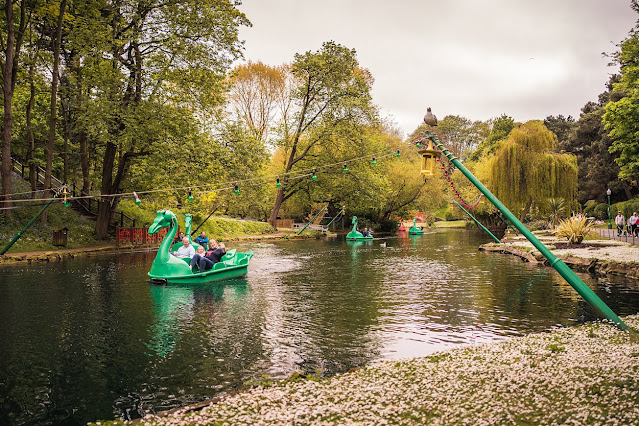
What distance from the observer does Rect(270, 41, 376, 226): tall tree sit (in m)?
43.8

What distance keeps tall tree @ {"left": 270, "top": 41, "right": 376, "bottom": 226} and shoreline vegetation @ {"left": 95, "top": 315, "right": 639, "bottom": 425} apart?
123 feet

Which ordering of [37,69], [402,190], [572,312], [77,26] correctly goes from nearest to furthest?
[572,312], [77,26], [37,69], [402,190]

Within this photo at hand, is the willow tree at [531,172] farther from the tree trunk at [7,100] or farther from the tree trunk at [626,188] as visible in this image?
the tree trunk at [7,100]

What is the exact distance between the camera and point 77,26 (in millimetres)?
27078

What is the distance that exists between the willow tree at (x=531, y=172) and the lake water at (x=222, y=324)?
18.5 metres

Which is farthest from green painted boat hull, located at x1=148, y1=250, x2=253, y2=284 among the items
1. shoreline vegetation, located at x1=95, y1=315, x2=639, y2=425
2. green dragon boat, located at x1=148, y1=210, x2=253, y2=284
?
shoreline vegetation, located at x1=95, y1=315, x2=639, y2=425

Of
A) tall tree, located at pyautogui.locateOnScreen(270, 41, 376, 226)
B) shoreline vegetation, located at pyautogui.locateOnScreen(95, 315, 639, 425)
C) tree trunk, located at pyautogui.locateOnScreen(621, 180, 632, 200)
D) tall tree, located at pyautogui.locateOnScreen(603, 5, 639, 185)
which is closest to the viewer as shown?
shoreline vegetation, located at pyautogui.locateOnScreen(95, 315, 639, 425)

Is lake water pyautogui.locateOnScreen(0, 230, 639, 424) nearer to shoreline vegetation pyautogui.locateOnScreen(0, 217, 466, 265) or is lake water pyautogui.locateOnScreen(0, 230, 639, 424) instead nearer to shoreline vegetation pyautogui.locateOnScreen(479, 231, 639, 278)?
shoreline vegetation pyautogui.locateOnScreen(479, 231, 639, 278)

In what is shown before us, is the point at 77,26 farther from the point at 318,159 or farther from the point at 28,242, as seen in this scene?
the point at 318,159

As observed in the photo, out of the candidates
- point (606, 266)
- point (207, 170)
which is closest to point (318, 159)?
point (207, 170)

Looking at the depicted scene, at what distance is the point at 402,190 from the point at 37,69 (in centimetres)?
3763

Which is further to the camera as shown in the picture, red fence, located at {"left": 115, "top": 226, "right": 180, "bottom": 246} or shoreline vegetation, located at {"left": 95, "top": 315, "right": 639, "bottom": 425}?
red fence, located at {"left": 115, "top": 226, "right": 180, "bottom": 246}

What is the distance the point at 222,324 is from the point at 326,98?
37056 millimetres

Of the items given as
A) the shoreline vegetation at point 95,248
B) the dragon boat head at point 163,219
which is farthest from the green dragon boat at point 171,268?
the shoreline vegetation at point 95,248
